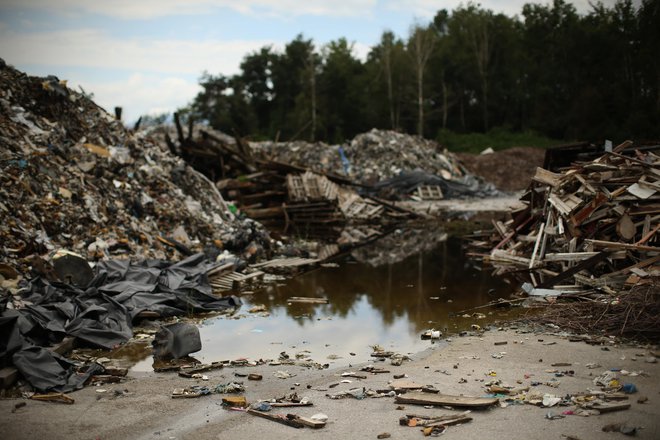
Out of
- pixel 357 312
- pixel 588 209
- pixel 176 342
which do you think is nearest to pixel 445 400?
pixel 176 342

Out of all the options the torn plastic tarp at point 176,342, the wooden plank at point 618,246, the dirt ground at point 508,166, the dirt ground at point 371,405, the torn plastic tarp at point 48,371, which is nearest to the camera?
the dirt ground at point 371,405

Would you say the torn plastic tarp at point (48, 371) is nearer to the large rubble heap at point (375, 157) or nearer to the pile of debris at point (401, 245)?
the pile of debris at point (401, 245)

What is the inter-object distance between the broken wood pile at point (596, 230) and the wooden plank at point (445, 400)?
4.24m

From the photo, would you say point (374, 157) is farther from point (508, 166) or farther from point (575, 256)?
point (575, 256)

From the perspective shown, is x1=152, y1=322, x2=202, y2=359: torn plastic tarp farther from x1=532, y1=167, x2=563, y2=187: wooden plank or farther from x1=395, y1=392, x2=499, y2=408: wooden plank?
x1=532, y1=167, x2=563, y2=187: wooden plank

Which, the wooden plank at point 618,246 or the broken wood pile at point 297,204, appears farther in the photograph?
the broken wood pile at point 297,204

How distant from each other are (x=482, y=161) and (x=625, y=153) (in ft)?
70.8

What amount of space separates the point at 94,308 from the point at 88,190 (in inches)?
181

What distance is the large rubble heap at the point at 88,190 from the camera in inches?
374

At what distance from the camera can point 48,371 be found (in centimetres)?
530

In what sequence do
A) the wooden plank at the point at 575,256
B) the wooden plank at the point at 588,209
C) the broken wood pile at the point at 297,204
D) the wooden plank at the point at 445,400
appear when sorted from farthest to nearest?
the broken wood pile at the point at 297,204
the wooden plank at the point at 588,209
the wooden plank at the point at 575,256
the wooden plank at the point at 445,400

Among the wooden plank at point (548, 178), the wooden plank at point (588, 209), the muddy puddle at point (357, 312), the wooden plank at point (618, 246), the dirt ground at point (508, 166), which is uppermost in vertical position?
the dirt ground at point (508, 166)

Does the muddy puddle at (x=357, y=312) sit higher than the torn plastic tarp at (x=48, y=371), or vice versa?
the torn plastic tarp at (x=48, y=371)

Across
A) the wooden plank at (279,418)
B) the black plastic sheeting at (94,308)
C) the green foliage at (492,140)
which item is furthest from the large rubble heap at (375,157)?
the wooden plank at (279,418)
